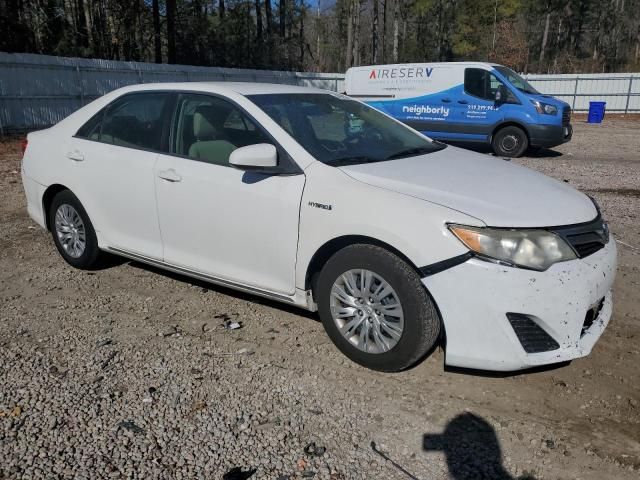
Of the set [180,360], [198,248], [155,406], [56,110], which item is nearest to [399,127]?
[198,248]

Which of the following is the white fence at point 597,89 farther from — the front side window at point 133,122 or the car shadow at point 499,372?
the front side window at point 133,122

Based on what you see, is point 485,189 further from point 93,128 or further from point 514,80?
point 514,80

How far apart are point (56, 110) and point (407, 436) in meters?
17.1

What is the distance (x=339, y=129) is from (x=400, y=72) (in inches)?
423

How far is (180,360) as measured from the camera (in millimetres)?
3498

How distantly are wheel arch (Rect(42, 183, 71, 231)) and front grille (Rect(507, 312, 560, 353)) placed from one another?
3798 millimetres

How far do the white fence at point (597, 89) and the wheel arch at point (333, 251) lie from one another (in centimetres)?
2801

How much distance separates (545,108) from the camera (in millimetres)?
12258

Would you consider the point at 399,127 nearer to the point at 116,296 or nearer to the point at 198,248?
the point at 198,248

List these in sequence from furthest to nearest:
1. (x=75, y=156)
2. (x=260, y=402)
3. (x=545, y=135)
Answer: (x=545, y=135) → (x=75, y=156) → (x=260, y=402)

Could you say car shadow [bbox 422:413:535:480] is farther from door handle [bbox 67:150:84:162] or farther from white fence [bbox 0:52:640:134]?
white fence [bbox 0:52:640:134]

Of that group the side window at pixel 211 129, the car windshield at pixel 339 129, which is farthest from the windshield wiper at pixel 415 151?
the side window at pixel 211 129

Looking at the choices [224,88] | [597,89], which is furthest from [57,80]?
[597,89]

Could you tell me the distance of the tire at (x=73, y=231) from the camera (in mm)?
4723
